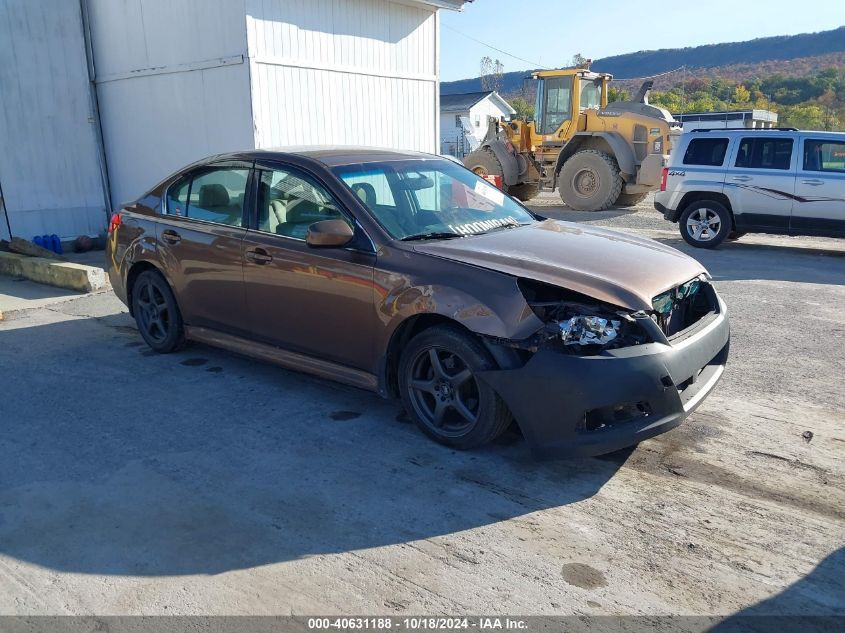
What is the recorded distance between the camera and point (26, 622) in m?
2.69

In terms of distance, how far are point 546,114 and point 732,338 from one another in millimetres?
12330

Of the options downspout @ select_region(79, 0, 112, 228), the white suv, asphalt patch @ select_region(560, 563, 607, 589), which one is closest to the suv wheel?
the white suv

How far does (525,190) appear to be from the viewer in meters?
18.7

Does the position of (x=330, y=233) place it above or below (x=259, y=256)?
above

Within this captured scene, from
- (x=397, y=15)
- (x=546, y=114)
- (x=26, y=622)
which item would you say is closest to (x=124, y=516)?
(x=26, y=622)

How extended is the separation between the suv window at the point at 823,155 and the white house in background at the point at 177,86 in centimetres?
608

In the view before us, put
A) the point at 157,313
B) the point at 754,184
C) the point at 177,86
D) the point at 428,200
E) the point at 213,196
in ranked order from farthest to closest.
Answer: the point at 754,184 < the point at 177,86 < the point at 157,313 < the point at 213,196 < the point at 428,200

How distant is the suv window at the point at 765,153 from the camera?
10523 millimetres

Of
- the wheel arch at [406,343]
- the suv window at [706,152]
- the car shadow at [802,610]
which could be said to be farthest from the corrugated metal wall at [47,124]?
the car shadow at [802,610]

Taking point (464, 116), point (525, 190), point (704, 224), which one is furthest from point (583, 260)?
point (464, 116)

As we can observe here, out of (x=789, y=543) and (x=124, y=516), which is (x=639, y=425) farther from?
(x=124, y=516)

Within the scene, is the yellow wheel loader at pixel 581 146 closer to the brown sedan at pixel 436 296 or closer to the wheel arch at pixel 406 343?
the brown sedan at pixel 436 296

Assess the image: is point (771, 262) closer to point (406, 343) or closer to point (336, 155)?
point (336, 155)

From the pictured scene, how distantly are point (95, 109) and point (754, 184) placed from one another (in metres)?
10.4
